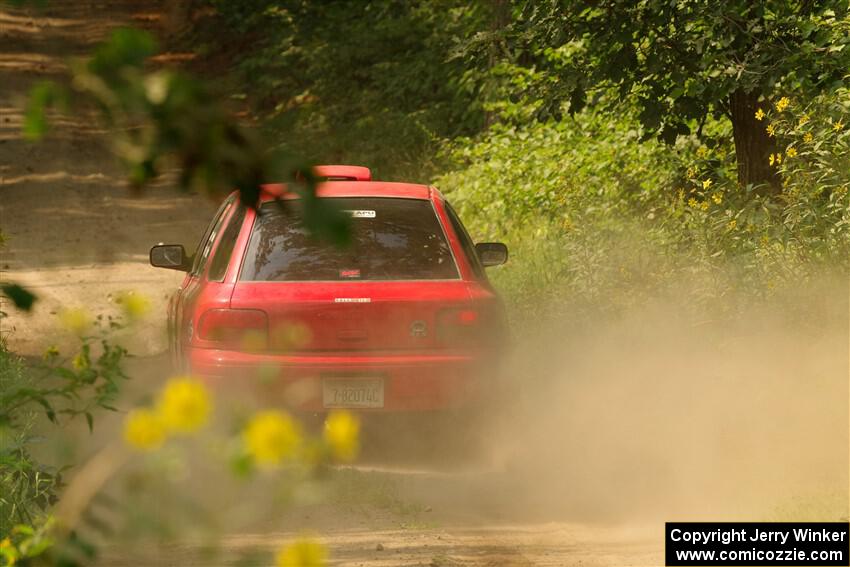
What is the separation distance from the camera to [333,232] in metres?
2.00

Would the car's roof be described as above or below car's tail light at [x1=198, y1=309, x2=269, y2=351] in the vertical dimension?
above

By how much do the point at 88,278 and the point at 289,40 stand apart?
8935mm

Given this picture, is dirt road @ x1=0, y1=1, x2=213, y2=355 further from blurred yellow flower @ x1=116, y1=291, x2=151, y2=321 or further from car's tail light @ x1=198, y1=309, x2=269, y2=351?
blurred yellow flower @ x1=116, y1=291, x2=151, y2=321

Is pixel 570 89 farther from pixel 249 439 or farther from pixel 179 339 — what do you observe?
pixel 249 439

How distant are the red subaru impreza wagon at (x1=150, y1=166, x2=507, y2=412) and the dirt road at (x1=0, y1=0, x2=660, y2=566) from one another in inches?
21.8

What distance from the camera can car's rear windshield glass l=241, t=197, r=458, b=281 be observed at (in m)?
7.93

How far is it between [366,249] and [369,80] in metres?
15.5

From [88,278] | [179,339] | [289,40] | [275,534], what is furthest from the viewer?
[289,40]

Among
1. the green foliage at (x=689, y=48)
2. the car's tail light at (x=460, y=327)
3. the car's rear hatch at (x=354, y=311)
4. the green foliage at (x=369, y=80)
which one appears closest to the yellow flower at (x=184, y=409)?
the car's rear hatch at (x=354, y=311)

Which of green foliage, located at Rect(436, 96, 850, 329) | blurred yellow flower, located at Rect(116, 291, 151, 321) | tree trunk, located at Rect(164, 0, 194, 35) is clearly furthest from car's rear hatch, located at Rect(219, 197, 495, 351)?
tree trunk, located at Rect(164, 0, 194, 35)

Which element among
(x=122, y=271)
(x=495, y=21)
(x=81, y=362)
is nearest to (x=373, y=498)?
(x=81, y=362)

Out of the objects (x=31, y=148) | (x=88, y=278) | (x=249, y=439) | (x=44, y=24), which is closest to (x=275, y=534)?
(x=249, y=439)

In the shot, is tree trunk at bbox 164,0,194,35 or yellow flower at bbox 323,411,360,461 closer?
yellow flower at bbox 323,411,360,461

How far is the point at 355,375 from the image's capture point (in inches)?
302
